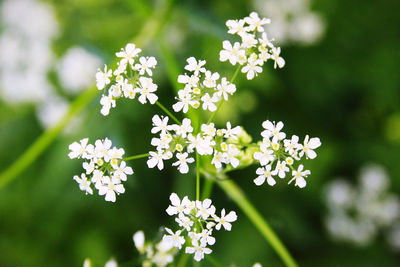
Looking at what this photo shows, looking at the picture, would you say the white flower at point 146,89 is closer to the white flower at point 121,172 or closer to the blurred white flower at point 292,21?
the white flower at point 121,172

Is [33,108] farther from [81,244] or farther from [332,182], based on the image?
[332,182]

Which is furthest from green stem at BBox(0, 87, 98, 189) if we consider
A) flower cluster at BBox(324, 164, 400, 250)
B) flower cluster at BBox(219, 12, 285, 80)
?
flower cluster at BBox(324, 164, 400, 250)

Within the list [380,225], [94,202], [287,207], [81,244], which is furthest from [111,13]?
[380,225]

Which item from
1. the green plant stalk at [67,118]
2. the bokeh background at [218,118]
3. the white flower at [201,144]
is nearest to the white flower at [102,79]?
the white flower at [201,144]

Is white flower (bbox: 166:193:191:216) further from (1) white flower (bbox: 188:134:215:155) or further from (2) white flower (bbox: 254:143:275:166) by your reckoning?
(2) white flower (bbox: 254:143:275:166)

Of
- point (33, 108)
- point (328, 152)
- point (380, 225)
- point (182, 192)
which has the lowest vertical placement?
point (380, 225)
